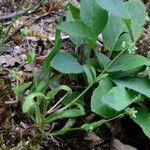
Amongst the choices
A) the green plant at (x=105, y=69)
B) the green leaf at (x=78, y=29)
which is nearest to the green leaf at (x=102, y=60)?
the green plant at (x=105, y=69)

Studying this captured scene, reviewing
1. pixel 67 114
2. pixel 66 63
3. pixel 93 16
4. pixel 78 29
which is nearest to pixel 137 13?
pixel 93 16

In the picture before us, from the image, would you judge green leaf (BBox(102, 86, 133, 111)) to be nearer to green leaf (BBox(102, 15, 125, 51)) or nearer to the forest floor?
the forest floor

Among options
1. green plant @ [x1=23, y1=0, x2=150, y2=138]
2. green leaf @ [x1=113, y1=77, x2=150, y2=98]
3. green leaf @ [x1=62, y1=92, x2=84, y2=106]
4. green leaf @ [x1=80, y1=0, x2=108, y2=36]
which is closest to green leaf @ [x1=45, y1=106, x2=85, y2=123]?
green plant @ [x1=23, y1=0, x2=150, y2=138]

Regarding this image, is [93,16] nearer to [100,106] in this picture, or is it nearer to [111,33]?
[111,33]

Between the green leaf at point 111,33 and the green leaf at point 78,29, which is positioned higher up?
the green leaf at point 78,29

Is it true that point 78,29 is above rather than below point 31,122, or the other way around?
above

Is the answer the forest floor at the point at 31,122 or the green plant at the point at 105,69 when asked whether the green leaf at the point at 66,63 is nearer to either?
the green plant at the point at 105,69
